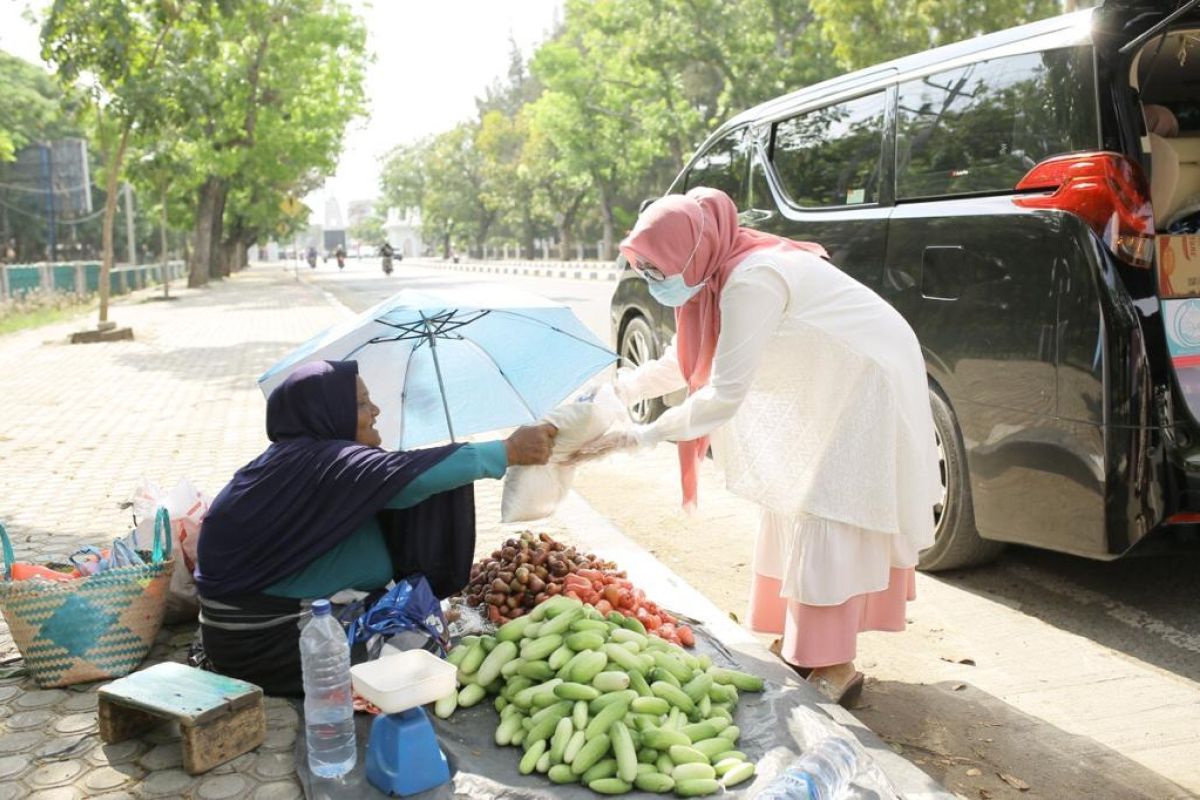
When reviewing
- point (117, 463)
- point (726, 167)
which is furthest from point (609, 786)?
point (117, 463)

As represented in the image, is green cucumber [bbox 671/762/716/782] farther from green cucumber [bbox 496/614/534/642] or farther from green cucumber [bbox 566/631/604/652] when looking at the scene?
green cucumber [bbox 496/614/534/642]

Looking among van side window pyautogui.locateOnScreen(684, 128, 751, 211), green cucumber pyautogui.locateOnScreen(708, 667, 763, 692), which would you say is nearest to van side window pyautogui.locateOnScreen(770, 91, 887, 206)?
van side window pyautogui.locateOnScreen(684, 128, 751, 211)

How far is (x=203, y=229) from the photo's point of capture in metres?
33.8

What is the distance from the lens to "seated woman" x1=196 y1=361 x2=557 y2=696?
10.3 feet

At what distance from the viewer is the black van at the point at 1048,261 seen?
11.4 ft

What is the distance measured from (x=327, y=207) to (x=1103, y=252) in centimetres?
15043

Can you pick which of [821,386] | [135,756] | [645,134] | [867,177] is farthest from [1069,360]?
[645,134]

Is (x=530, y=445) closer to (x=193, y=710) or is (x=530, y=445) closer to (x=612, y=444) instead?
(x=612, y=444)

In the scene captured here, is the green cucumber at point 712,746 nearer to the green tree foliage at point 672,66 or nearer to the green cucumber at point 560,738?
the green cucumber at point 560,738

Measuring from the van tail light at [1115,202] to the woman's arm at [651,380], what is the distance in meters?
1.51

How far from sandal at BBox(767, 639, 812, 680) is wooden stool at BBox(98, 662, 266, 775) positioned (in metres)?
1.79

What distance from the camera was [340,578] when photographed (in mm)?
3363

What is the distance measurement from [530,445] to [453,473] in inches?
13.0

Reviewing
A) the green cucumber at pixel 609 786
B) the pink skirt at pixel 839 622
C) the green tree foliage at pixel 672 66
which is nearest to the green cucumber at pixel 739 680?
the pink skirt at pixel 839 622
